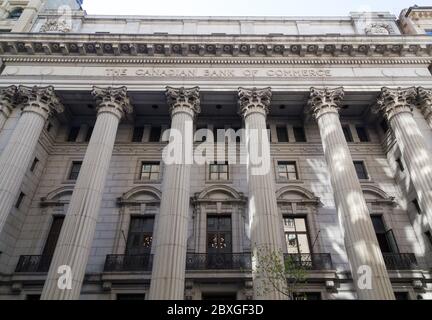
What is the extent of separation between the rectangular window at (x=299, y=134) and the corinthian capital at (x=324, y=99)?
3097 millimetres

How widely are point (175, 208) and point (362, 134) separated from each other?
15.9m

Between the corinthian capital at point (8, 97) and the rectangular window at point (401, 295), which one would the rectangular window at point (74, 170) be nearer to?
the corinthian capital at point (8, 97)

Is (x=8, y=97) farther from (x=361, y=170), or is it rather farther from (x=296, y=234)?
(x=361, y=170)

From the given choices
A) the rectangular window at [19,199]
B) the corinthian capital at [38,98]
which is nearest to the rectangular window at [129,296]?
the rectangular window at [19,199]

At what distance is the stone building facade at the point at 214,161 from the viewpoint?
56.2ft

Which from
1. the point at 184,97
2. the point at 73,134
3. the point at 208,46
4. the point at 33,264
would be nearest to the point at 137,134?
the point at 73,134

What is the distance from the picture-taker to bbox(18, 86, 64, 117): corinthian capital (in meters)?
19.9

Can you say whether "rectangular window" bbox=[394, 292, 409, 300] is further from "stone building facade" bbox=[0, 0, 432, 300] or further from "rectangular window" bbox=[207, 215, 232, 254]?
"rectangular window" bbox=[207, 215, 232, 254]

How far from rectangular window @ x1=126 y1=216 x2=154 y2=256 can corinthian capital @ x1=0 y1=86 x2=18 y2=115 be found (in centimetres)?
1066

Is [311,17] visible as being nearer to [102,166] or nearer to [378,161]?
[378,161]

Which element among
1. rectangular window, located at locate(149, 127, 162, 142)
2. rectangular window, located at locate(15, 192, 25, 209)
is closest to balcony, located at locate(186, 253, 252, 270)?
rectangular window, located at locate(149, 127, 162, 142)
